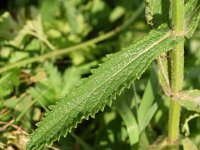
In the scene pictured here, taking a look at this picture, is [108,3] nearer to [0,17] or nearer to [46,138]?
[0,17]

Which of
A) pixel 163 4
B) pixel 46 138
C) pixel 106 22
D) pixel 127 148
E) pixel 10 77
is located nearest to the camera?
pixel 46 138

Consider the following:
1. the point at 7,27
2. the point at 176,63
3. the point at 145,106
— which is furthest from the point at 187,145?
the point at 7,27

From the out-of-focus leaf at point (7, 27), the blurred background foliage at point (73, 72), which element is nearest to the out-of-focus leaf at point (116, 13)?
the blurred background foliage at point (73, 72)

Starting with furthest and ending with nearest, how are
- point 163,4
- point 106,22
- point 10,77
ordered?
point 106,22, point 10,77, point 163,4

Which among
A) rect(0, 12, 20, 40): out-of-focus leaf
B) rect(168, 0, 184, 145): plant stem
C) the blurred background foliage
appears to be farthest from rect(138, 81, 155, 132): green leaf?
rect(0, 12, 20, 40): out-of-focus leaf

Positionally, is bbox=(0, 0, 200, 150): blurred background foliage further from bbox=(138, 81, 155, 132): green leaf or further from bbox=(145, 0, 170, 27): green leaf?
bbox=(145, 0, 170, 27): green leaf

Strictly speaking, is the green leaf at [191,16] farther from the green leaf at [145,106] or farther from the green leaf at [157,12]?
the green leaf at [145,106]

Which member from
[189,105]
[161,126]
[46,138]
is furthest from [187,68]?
[46,138]
